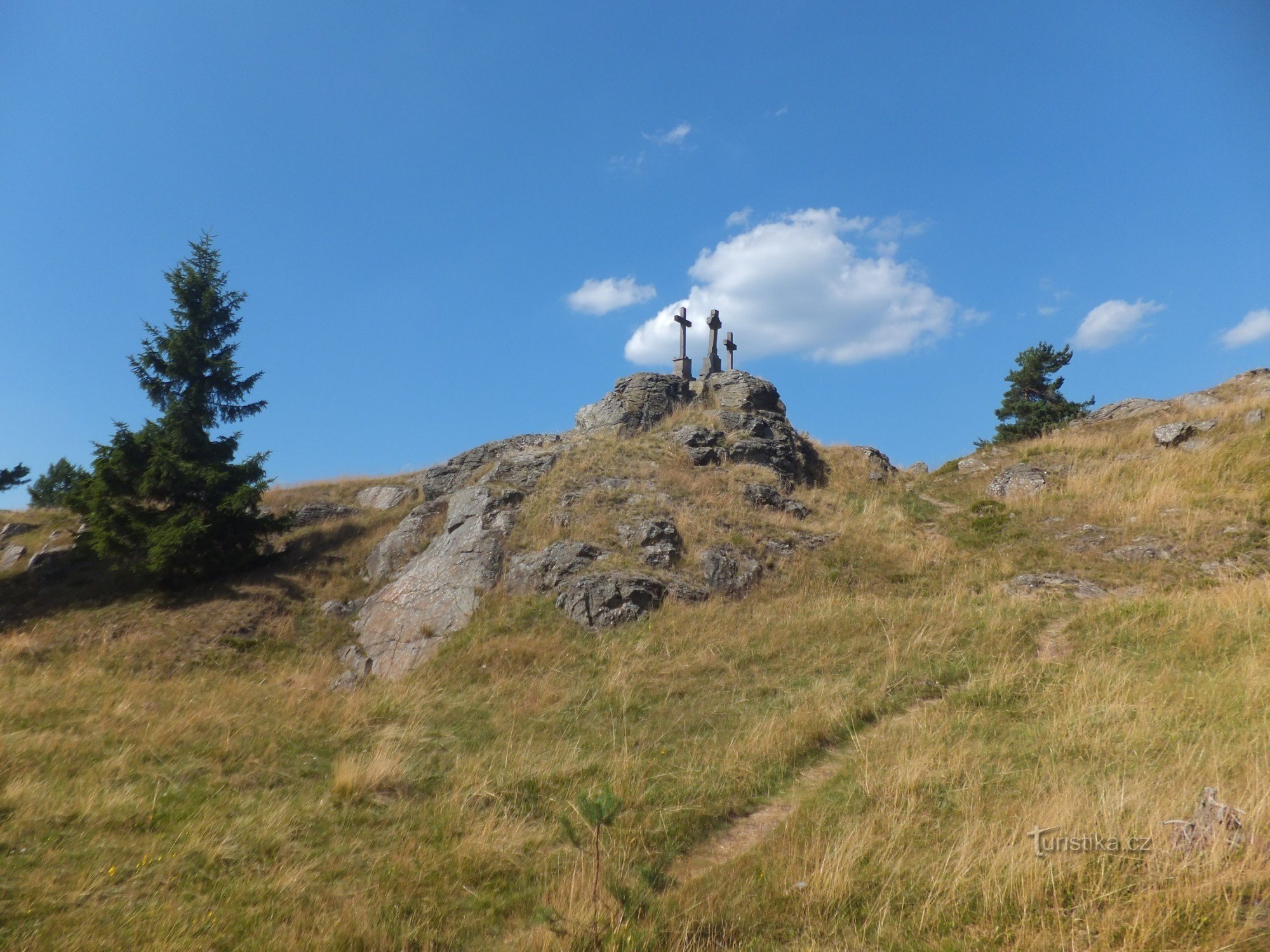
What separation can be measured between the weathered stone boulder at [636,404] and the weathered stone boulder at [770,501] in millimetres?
7544

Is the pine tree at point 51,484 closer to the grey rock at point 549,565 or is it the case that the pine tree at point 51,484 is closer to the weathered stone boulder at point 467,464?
the weathered stone boulder at point 467,464

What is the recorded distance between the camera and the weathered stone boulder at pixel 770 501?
21.4 m

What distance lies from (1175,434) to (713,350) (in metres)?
18.1

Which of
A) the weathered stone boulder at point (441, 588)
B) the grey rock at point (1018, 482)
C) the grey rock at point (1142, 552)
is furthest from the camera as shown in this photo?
the grey rock at point (1018, 482)

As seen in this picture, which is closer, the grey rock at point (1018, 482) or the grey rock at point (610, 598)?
the grey rock at point (610, 598)

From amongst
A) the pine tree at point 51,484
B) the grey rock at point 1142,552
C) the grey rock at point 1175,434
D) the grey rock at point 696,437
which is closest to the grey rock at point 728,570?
the grey rock at point 696,437

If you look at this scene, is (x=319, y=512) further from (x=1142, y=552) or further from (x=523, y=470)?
(x=1142, y=552)

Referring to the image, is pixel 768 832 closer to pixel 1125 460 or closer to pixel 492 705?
pixel 492 705

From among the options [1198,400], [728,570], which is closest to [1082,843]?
[728,570]

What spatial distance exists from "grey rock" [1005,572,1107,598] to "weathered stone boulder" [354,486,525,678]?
11.9 metres

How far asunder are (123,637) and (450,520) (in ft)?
26.9

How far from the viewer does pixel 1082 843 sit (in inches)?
200

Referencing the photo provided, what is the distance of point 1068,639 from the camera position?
10914 millimetres

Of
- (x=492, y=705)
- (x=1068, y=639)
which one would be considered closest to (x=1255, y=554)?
(x=1068, y=639)
